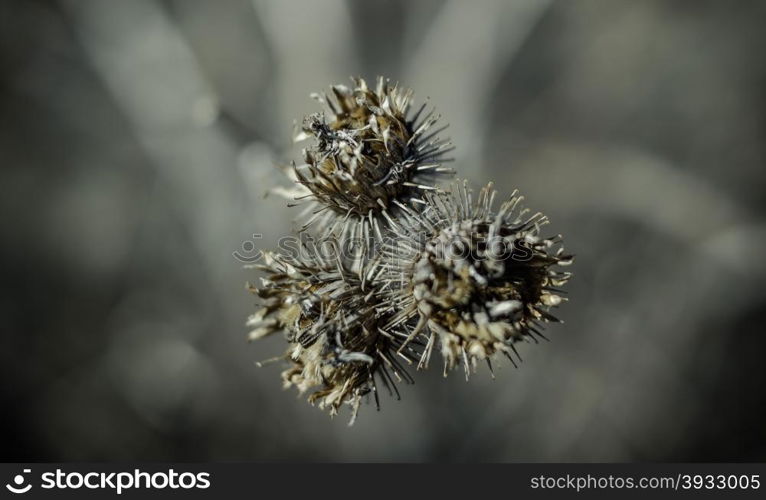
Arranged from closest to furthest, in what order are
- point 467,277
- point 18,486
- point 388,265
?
point 467,277
point 388,265
point 18,486

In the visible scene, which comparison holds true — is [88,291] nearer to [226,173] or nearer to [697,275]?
[226,173]

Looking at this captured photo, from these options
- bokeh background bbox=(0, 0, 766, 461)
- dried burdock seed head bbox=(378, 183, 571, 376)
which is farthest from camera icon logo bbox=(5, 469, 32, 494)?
dried burdock seed head bbox=(378, 183, 571, 376)

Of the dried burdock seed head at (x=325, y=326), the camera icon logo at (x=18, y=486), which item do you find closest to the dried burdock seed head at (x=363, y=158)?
the dried burdock seed head at (x=325, y=326)

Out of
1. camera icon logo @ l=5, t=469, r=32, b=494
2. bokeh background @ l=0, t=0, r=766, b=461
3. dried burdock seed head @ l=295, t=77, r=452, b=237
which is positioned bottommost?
camera icon logo @ l=5, t=469, r=32, b=494

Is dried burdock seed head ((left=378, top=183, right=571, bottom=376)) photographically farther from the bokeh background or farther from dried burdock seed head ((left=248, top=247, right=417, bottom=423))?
the bokeh background

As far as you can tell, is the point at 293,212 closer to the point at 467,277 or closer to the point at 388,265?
the point at 388,265

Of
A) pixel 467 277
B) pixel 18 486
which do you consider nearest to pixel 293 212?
pixel 18 486

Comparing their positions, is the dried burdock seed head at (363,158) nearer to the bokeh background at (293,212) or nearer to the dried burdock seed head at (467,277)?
the dried burdock seed head at (467,277)

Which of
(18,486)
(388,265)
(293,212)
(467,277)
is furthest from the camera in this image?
(293,212)
